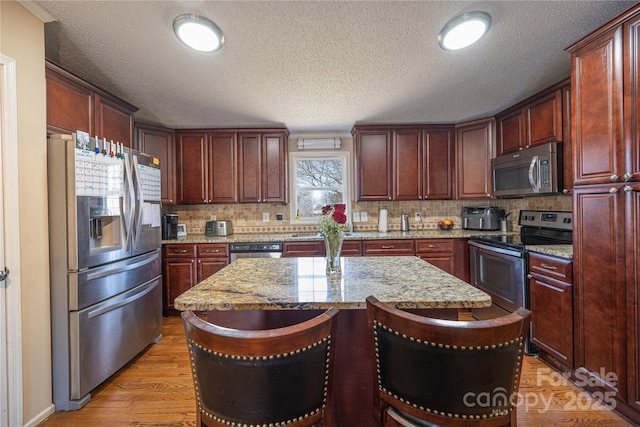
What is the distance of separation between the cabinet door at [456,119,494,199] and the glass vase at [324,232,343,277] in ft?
8.69

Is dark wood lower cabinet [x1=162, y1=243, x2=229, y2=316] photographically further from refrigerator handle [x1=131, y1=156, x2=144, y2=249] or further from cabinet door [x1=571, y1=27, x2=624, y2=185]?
cabinet door [x1=571, y1=27, x2=624, y2=185]

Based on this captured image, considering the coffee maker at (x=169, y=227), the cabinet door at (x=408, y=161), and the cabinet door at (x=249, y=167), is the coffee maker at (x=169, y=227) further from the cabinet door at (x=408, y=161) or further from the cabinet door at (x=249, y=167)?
the cabinet door at (x=408, y=161)

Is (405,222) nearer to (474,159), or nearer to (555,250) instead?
(474,159)

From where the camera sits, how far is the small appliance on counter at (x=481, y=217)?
11.3 ft

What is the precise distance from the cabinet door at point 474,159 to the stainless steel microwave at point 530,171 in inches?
5.1

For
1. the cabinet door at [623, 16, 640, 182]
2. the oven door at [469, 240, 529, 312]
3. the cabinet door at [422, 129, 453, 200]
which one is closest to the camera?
the cabinet door at [623, 16, 640, 182]

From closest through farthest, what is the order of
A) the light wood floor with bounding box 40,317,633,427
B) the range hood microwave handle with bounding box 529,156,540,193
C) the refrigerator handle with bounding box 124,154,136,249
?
the light wood floor with bounding box 40,317,633,427 < the refrigerator handle with bounding box 124,154,136,249 < the range hood microwave handle with bounding box 529,156,540,193

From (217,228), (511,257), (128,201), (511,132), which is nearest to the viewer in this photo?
(128,201)

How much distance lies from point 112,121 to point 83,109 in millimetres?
331

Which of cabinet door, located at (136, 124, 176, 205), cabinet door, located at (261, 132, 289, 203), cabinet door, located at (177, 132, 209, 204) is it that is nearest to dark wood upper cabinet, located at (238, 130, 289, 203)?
cabinet door, located at (261, 132, 289, 203)

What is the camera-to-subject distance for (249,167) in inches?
143

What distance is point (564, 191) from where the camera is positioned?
2422 mm

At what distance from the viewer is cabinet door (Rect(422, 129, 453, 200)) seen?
3588mm

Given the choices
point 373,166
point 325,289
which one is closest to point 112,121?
point 325,289
